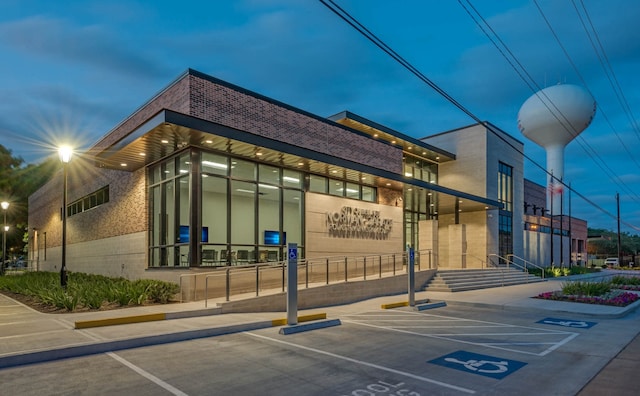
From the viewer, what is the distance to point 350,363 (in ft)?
23.0

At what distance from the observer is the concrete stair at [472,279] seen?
19.8m

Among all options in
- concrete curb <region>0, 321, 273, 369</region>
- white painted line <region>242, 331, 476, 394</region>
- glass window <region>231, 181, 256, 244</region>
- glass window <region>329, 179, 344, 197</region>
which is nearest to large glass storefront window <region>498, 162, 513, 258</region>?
glass window <region>329, 179, 344, 197</region>

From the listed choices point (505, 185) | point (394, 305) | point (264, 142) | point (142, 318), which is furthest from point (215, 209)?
point (505, 185)

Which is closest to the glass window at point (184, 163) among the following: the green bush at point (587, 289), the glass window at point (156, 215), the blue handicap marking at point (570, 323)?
the glass window at point (156, 215)

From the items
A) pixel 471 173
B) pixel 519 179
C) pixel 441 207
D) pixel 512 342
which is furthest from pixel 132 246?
pixel 519 179

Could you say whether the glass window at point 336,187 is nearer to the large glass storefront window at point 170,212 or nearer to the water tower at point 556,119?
the large glass storefront window at point 170,212

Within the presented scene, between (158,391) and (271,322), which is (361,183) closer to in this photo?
(271,322)

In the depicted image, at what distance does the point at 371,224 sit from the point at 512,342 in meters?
12.5

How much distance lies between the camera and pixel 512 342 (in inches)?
348

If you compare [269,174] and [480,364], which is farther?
[269,174]

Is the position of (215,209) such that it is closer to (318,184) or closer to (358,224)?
(318,184)

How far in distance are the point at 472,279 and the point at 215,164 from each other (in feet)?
46.7

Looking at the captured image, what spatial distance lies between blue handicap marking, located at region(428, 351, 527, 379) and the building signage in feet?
38.4

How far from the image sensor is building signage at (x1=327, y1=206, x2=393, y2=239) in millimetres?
19266
